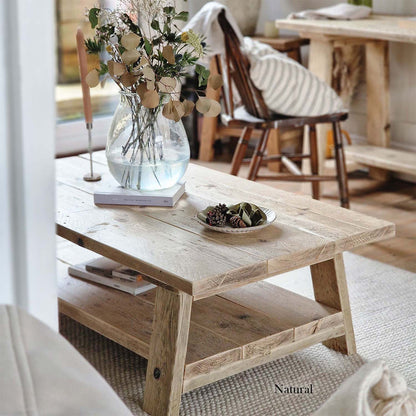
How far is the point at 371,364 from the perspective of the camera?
678mm

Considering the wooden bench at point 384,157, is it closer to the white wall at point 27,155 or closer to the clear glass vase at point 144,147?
the clear glass vase at point 144,147

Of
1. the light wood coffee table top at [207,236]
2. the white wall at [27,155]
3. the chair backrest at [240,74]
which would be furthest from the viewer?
the chair backrest at [240,74]

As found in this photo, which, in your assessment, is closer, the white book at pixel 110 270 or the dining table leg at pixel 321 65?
the white book at pixel 110 270

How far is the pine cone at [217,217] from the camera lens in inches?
71.3

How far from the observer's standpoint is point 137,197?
2.00m

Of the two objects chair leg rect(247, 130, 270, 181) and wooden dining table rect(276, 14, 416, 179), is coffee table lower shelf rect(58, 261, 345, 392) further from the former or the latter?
wooden dining table rect(276, 14, 416, 179)

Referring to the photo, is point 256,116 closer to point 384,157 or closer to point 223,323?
point 384,157

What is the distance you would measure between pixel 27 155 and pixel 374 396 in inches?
29.1

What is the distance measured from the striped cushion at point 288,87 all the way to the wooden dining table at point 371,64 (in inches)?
10.7

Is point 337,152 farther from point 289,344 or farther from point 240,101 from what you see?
point 289,344

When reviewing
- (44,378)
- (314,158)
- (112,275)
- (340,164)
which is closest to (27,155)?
(44,378)

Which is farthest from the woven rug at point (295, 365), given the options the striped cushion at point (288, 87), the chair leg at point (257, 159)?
the striped cushion at point (288, 87)

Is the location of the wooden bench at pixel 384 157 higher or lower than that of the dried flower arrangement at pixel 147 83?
lower

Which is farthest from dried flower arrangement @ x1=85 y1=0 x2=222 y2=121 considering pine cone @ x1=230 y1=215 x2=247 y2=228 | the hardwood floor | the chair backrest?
the hardwood floor
